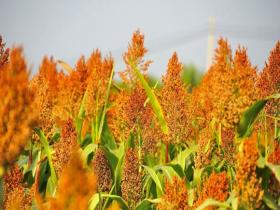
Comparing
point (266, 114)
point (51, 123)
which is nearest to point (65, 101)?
point (51, 123)

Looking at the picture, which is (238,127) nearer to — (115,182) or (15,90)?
(115,182)

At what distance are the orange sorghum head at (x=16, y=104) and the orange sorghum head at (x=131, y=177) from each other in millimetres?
1237

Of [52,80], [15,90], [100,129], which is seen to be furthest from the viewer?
[52,80]

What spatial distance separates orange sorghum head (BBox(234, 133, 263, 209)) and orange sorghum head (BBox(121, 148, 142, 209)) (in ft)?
2.91

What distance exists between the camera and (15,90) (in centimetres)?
194

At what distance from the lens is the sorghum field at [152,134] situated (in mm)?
2158

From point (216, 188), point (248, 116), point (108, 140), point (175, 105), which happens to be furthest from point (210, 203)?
point (108, 140)

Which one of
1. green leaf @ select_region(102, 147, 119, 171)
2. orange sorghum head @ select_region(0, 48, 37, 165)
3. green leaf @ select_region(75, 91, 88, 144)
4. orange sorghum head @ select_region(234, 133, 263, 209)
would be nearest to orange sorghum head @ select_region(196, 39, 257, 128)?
orange sorghum head @ select_region(234, 133, 263, 209)

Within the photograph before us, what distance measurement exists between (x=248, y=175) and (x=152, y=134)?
4.94 ft

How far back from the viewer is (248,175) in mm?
2369

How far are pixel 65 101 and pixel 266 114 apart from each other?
5.71 feet

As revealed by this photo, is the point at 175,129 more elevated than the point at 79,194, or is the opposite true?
the point at 175,129

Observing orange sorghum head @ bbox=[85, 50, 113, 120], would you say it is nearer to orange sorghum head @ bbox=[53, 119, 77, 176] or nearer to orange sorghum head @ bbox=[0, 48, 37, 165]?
orange sorghum head @ bbox=[53, 119, 77, 176]

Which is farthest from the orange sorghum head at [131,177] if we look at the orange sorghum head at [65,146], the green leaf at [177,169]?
the green leaf at [177,169]
